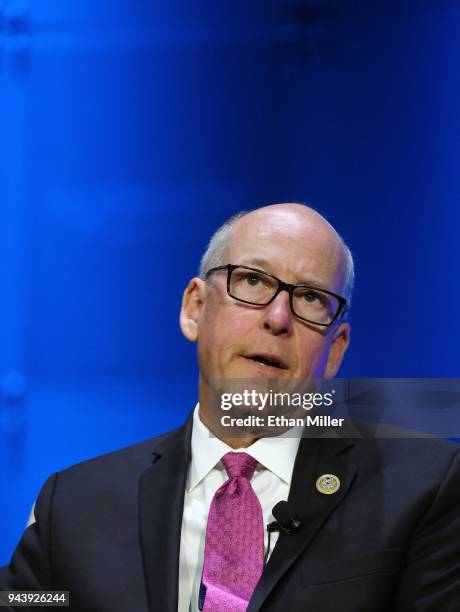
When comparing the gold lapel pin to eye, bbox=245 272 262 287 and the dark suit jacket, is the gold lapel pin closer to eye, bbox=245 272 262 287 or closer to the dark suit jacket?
the dark suit jacket

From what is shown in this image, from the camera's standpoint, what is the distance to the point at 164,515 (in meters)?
1.73

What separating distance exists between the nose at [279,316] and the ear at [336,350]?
18 centimetres

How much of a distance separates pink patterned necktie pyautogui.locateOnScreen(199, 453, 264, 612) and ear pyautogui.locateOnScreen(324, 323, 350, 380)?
33 centimetres

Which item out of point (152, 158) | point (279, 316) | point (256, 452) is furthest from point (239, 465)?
point (152, 158)

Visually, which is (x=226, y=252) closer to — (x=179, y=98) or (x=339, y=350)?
(x=339, y=350)

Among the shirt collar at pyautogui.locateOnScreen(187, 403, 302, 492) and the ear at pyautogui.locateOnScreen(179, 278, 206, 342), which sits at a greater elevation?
the ear at pyautogui.locateOnScreen(179, 278, 206, 342)

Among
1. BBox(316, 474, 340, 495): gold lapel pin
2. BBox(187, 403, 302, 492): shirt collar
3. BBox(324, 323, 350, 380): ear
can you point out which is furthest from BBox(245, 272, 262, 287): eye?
BBox(316, 474, 340, 495): gold lapel pin

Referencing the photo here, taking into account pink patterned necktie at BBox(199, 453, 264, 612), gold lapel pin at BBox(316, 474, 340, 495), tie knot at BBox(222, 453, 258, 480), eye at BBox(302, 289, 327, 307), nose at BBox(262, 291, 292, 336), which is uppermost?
eye at BBox(302, 289, 327, 307)

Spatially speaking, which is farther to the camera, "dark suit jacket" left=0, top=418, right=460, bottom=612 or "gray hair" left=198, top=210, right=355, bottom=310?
"gray hair" left=198, top=210, right=355, bottom=310

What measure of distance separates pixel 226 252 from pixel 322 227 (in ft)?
0.72

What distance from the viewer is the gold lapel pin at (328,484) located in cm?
170

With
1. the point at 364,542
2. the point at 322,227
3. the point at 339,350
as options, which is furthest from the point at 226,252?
the point at 364,542

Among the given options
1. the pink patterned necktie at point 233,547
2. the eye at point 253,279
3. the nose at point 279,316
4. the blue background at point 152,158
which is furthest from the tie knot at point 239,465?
the blue background at point 152,158

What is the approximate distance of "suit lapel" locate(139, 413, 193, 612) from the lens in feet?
5.31
